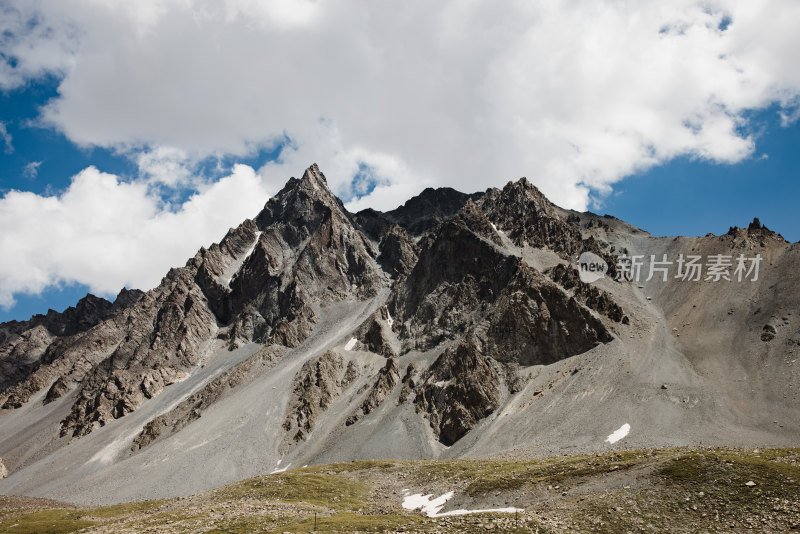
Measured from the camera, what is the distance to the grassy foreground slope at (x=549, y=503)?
32.0 metres

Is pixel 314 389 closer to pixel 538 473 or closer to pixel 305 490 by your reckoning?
pixel 305 490

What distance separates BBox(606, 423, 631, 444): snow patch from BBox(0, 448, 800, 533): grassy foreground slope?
33.2m

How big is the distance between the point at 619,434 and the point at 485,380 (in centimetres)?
3990

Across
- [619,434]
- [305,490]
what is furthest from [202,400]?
[619,434]

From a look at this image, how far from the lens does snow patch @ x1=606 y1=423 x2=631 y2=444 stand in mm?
86738

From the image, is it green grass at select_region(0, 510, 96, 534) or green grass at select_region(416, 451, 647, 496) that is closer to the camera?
green grass at select_region(416, 451, 647, 496)

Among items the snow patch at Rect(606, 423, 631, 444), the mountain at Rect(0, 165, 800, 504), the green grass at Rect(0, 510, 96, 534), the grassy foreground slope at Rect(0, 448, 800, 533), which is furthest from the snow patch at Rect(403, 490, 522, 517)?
the snow patch at Rect(606, 423, 631, 444)

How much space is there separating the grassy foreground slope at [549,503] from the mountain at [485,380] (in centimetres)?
4083

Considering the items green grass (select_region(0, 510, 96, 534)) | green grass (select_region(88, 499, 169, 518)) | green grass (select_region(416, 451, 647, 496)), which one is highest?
green grass (select_region(0, 510, 96, 534))

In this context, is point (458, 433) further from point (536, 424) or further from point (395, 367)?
point (395, 367)

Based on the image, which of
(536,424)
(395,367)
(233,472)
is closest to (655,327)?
(536,424)

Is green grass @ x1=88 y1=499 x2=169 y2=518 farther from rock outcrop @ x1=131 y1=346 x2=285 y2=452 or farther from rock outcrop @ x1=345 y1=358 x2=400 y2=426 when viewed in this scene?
rock outcrop @ x1=131 y1=346 x2=285 y2=452

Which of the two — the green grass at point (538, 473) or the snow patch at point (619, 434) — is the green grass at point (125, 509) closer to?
the green grass at point (538, 473)

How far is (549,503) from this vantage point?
39.1 m
